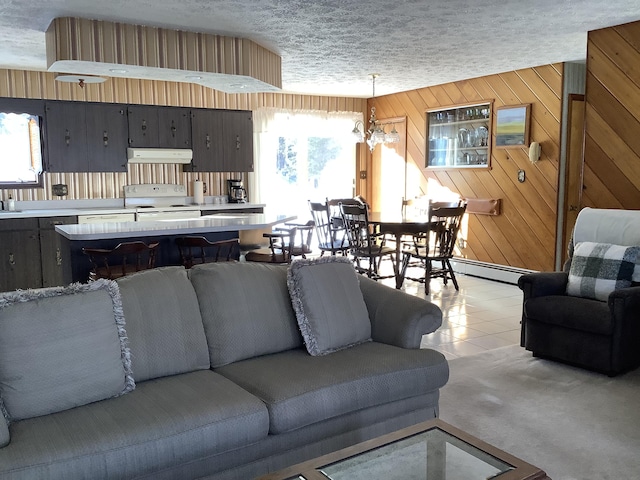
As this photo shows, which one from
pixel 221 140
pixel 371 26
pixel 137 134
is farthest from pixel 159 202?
pixel 371 26

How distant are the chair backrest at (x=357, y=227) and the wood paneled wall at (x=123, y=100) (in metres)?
2.44

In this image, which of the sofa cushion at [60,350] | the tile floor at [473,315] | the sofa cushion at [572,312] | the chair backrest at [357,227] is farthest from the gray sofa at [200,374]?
the chair backrest at [357,227]

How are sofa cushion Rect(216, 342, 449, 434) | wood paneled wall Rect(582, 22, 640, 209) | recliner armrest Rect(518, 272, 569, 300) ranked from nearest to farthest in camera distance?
sofa cushion Rect(216, 342, 449, 434)
recliner armrest Rect(518, 272, 569, 300)
wood paneled wall Rect(582, 22, 640, 209)

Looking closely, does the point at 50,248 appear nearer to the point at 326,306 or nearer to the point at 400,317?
the point at 326,306

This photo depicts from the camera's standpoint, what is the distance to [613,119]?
189 inches

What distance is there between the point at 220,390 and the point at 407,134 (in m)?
6.87

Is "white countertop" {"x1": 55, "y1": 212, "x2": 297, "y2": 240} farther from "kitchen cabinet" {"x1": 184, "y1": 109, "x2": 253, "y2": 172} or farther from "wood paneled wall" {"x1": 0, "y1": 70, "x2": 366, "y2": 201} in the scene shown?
"kitchen cabinet" {"x1": 184, "y1": 109, "x2": 253, "y2": 172}

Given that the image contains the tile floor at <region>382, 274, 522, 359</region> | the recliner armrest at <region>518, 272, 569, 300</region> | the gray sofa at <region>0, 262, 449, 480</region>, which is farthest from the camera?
the tile floor at <region>382, 274, 522, 359</region>

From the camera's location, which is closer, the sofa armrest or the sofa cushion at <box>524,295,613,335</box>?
the sofa armrest

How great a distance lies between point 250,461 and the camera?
227cm

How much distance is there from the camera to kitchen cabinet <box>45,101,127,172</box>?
22.3 ft

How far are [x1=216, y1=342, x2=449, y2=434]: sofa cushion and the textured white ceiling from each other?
263 cm

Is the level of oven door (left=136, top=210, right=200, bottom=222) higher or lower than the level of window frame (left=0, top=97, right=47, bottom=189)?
lower

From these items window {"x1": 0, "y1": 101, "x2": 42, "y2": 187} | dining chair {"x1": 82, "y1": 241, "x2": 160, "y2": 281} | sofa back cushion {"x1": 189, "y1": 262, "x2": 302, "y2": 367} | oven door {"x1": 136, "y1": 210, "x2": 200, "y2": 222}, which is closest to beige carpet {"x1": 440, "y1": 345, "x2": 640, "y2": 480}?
sofa back cushion {"x1": 189, "y1": 262, "x2": 302, "y2": 367}
